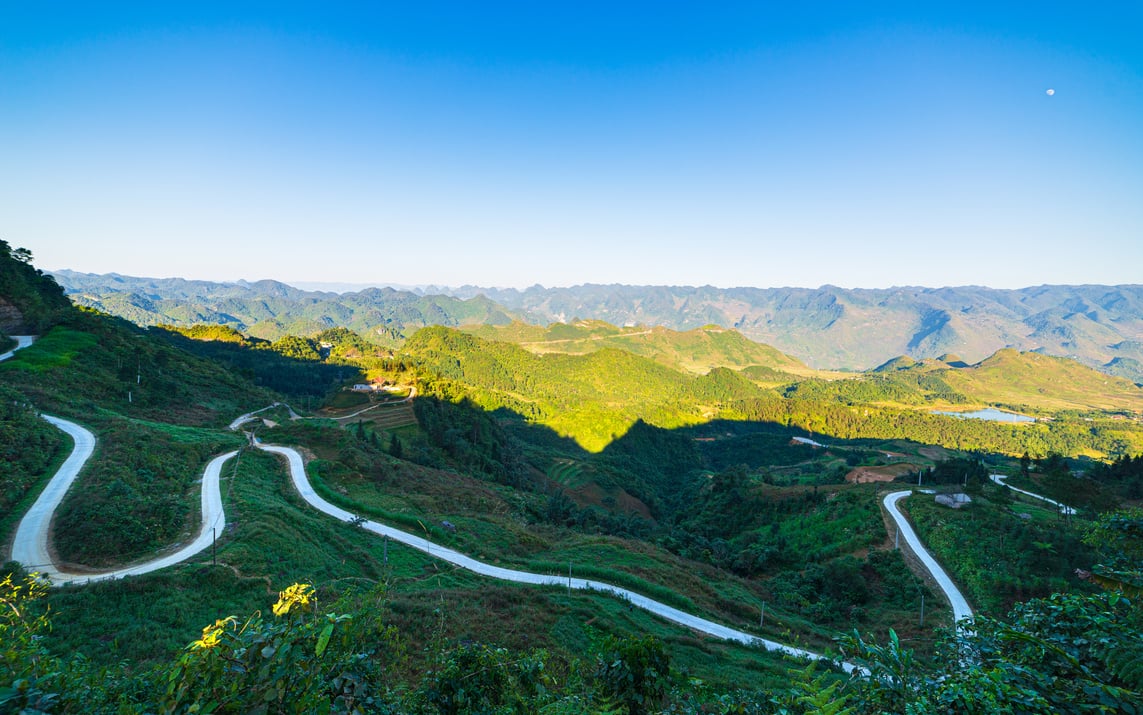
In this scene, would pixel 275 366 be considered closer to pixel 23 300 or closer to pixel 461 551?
pixel 23 300

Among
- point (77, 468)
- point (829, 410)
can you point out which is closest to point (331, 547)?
point (77, 468)

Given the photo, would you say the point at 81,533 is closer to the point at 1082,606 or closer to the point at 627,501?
the point at 1082,606

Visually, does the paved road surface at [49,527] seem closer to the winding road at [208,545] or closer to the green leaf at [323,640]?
the winding road at [208,545]

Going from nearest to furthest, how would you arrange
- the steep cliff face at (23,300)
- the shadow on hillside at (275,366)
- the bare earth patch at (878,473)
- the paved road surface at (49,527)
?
the paved road surface at (49,527), the steep cliff face at (23,300), the bare earth patch at (878,473), the shadow on hillside at (275,366)

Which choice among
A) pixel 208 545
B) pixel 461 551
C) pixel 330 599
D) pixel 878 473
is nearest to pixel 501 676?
pixel 330 599

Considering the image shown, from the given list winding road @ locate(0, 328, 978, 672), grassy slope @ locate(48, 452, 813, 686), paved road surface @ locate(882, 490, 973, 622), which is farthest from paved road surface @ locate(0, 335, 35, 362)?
paved road surface @ locate(882, 490, 973, 622)

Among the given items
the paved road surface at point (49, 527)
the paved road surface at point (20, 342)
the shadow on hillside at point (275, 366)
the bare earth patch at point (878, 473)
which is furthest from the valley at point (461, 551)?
the shadow on hillside at point (275, 366)

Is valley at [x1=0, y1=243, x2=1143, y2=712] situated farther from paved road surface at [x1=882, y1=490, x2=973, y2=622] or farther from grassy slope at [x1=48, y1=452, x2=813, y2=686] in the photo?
paved road surface at [x1=882, y1=490, x2=973, y2=622]
